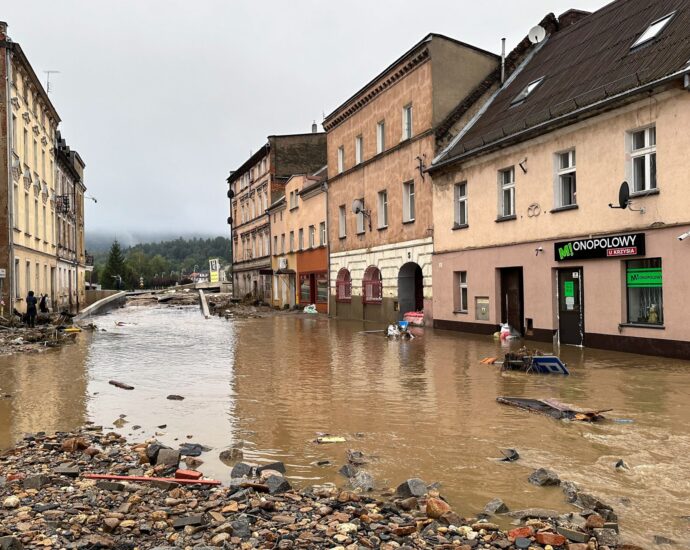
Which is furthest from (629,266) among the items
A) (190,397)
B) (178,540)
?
(178,540)

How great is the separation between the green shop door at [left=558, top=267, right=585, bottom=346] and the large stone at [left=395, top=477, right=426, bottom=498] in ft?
41.6

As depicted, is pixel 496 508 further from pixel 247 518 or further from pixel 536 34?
pixel 536 34

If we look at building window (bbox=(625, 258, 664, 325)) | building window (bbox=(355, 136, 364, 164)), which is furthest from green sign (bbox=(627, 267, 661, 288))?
building window (bbox=(355, 136, 364, 164))

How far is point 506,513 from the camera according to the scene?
4.88 meters

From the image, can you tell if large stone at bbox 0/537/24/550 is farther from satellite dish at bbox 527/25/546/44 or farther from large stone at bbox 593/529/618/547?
satellite dish at bbox 527/25/546/44

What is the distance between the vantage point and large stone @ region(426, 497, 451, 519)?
4715 millimetres

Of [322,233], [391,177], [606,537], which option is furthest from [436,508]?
[322,233]

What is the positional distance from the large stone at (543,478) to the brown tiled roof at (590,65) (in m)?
11.6

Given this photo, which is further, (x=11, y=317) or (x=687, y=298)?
(x=11, y=317)

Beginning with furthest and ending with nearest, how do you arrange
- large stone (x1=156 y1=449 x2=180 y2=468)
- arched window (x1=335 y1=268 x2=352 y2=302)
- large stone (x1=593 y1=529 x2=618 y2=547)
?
arched window (x1=335 y1=268 x2=352 y2=302), large stone (x1=156 y1=449 x2=180 y2=468), large stone (x1=593 y1=529 x2=618 y2=547)

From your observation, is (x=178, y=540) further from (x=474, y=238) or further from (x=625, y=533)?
(x=474, y=238)

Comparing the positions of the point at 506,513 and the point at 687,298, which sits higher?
the point at 687,298

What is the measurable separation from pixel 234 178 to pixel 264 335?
4055cm

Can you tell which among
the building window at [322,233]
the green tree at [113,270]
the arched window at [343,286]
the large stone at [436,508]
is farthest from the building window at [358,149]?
the green tree at [113,270]
